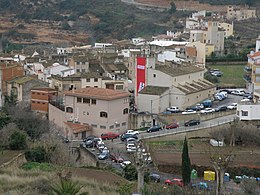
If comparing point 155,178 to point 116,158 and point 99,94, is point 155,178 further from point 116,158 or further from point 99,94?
point 99,94

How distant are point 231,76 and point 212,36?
28.5 ft

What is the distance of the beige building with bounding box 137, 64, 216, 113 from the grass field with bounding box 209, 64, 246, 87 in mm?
5867

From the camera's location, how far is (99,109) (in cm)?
2788

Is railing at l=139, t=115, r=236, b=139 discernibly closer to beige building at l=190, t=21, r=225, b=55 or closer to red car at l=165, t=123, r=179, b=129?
red car at l=165, t=123, r=179, b=129

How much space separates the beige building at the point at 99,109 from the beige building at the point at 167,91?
5.21ft

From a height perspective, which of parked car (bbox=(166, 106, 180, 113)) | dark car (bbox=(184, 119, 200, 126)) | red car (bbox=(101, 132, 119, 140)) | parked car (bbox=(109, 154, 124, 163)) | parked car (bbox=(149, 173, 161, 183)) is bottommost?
parked car (bbox=(109, 154, 124, 163))

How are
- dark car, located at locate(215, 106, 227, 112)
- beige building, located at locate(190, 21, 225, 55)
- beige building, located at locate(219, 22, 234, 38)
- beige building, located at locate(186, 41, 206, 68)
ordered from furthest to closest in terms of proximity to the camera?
1. beige building, located at locate(219, 22, 234, 38)
2. beige building, located at locate(190, 21, 225, 55)
3. beige building, located at locate(186, 41, 206, 68)
4. dark car, located at locate(215, 106, 227, 112)

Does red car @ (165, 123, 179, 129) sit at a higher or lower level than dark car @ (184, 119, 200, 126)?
lower

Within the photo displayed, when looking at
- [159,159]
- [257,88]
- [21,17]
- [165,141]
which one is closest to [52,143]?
[159,159]

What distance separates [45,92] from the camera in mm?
30672

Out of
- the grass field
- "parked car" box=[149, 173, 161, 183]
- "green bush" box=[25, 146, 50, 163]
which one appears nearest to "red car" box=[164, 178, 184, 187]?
"parked car" box=[149, 173, 161, 183]

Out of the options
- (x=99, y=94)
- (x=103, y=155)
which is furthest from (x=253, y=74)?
(x=103, y=155)

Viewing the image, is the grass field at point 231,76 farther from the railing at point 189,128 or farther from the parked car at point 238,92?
the railing at point 189,128

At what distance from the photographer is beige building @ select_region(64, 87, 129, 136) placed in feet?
91.0
